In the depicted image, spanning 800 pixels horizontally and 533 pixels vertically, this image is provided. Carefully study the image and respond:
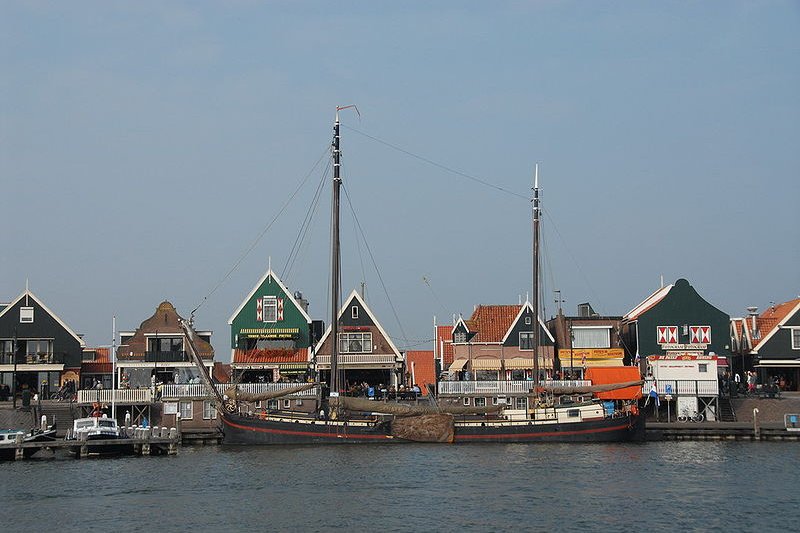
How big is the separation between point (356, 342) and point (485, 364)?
35.1 feet

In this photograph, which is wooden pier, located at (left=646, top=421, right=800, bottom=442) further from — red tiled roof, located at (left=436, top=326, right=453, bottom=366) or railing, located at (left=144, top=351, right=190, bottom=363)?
railing, located at (left=144, top=351, right=190, bottom=363)

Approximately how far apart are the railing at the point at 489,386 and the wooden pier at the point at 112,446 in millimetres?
20613

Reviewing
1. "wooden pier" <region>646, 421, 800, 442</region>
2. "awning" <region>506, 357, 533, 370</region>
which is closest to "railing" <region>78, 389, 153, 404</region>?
"awning" <region>506, 357, 533, 370</region>

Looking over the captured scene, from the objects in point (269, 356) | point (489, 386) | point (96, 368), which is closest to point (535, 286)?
point (489, 386)

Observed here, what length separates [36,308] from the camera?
90.6 m

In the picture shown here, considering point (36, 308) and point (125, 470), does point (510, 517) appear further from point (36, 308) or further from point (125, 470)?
point (36, 308)

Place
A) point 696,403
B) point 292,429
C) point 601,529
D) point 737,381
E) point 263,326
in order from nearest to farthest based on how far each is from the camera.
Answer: point 601,529
point 292,429
point 696,403
point 737,381
point 263,326

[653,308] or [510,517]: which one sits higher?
[653,308]

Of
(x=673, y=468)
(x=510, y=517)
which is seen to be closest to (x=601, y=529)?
(x=510, y=517)

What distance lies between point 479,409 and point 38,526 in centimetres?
3406

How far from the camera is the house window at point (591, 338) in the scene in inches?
3649

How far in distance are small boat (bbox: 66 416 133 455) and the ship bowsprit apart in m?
17.1

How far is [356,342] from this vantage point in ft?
299

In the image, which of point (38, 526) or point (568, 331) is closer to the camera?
point (38, 526)
